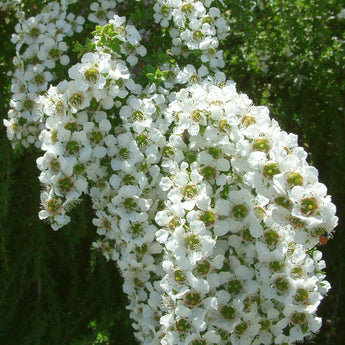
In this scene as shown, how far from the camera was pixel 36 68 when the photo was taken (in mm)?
2076

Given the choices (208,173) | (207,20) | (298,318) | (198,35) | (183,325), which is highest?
A: (207,20)

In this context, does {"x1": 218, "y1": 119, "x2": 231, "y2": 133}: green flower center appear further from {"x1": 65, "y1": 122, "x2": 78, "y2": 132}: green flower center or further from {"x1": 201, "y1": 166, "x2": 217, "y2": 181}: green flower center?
{"x1": 65, "y1": 122, "x2": 78, "y2": 132}: green flower center

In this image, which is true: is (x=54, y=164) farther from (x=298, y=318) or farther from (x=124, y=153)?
(x=298, y=318)

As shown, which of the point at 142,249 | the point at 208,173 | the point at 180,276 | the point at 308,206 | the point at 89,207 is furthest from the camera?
the point at 89,207

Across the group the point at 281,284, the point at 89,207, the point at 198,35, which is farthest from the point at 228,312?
the point at 89,207

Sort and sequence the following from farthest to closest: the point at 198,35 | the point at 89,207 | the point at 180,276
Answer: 1. the point at 89,207
2. the point at 198,35
3. the point at 180,276

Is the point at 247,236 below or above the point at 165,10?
below

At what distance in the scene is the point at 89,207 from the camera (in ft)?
8.76

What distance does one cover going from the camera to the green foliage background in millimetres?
2484

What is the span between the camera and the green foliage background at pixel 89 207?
2484mm

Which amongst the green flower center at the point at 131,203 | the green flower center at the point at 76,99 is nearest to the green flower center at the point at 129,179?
the green flower center at the point at 131,203

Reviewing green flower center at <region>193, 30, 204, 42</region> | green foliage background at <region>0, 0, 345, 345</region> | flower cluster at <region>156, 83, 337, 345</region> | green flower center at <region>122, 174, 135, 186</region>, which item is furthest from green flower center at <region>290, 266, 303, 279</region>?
green foliage background at <region>0, 0, 345, 345</region>

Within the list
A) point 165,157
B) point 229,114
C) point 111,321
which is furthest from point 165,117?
point 111,321

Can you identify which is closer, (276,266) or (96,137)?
(276,266)
